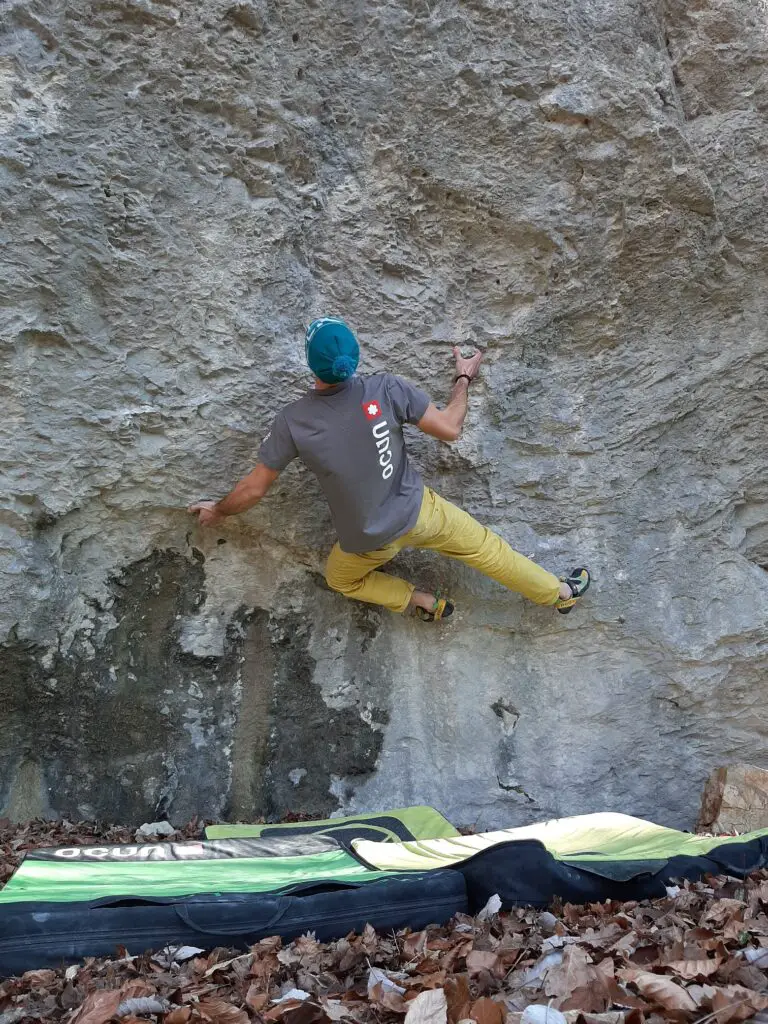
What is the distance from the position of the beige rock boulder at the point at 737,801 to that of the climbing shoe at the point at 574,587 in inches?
44.0

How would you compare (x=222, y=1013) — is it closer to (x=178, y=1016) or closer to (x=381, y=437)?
(x=178, y=1016)

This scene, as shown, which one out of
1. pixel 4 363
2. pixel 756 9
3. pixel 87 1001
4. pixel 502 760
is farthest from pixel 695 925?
pixel 756 9

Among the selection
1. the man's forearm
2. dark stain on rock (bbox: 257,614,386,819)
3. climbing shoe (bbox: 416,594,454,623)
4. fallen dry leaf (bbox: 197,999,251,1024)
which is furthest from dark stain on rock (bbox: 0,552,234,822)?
fallen dry leaf (bbox: 197,999,251,1024)

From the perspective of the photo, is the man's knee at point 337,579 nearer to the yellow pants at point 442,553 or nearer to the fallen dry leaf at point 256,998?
the yellow pants at point 442,553

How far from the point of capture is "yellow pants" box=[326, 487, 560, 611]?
361 cm

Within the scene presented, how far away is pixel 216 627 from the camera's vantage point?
12.7 feet

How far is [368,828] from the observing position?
11.1ft

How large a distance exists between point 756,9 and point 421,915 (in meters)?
4.52

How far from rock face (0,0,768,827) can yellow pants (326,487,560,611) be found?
25 centimetres

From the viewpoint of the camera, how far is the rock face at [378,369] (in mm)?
3350

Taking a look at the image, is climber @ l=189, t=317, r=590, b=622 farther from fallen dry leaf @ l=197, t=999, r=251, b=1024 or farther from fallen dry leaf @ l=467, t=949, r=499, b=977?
fallen dry leaf @ l=197, t=999, r=251, b=1024

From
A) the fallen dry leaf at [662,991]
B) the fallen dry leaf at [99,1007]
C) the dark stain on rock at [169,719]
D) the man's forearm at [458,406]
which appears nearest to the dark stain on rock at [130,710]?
the dark stain on rock at [169,719]

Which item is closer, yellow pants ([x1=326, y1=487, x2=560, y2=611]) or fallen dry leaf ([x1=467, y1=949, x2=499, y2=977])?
fallen dry leaf ([x1=467, y1=949, x2=499, y2=977])

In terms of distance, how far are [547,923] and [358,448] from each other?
6.48ft
